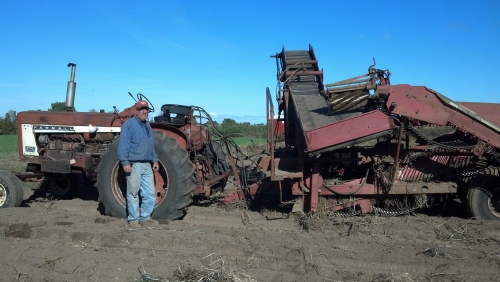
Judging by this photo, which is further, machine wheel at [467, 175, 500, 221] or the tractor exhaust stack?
the tractor exhaust stack

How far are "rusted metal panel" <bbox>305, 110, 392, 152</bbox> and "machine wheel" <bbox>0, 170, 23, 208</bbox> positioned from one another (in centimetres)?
467

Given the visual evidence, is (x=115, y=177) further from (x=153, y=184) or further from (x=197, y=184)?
(x=197, y=184)

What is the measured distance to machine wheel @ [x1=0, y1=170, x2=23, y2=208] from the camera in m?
6.64

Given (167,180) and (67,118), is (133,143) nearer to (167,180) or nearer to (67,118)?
(167,180)

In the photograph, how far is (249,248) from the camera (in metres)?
4.73

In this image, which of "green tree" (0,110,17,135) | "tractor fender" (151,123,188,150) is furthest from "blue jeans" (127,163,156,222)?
"green tree" (0,110,17,135)

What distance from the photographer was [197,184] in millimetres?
6312

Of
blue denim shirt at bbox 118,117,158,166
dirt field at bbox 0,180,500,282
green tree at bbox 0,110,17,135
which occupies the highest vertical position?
green tree at bbox 0,110,17,135

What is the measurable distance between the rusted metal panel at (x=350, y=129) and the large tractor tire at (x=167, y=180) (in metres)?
1.79

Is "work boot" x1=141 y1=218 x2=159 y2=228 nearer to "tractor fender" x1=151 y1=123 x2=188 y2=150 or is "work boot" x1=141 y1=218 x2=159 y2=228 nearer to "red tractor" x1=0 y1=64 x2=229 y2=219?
"red tractor" x1=0 y1=64 x2=229 y2=219

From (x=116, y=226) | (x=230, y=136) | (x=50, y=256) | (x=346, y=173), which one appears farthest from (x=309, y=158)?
(x=50, y=256)

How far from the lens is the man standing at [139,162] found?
5.71 m

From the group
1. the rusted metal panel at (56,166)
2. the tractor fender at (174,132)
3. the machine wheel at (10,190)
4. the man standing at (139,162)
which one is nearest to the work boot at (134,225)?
the man standing at (139,162)

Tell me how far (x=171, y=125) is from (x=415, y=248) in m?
3.94
